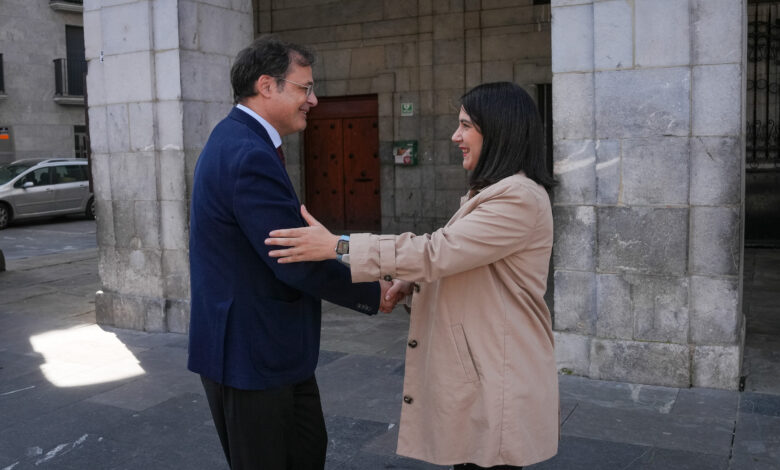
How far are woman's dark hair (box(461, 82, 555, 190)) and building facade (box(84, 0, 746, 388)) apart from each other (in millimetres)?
2930

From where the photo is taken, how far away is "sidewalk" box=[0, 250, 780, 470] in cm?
411

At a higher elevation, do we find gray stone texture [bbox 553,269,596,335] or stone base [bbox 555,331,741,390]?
gray stone texture [bbox 553,269,596,335]

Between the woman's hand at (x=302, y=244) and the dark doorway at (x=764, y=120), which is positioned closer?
the woman's hand at (x=302, y=244)

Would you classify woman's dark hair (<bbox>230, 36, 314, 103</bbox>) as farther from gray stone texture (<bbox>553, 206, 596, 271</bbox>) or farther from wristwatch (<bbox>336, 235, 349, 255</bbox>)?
gray stone texture (<bbox>553, 206, 596, 271</bbox>)

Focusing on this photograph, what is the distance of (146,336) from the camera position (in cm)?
698

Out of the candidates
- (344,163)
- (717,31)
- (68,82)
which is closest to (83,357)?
(717,31)

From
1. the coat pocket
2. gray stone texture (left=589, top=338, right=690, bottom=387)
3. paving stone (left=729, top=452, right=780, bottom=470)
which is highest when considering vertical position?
the coat pocket

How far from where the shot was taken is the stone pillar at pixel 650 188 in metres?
4.98

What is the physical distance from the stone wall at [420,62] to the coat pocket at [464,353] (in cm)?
899

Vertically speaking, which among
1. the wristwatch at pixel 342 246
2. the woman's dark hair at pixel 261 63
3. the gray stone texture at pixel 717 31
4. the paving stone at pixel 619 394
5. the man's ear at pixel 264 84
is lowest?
the paving stone at pixel 619 394

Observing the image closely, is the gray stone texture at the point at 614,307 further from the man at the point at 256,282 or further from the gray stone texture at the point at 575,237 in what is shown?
the man at the point at 256,282

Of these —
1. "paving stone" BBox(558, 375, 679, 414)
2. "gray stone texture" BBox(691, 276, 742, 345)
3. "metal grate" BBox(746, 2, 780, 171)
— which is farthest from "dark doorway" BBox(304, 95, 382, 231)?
"gray stone texture" BBox(691, 276, 742, 345)

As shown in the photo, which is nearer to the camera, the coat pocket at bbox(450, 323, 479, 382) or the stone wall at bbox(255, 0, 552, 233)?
the coat pocket at bbox(450, 323, 479, 382)

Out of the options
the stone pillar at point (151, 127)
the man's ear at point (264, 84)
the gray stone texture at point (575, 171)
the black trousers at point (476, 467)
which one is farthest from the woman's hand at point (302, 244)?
the stone pillar at point (151, 127)
